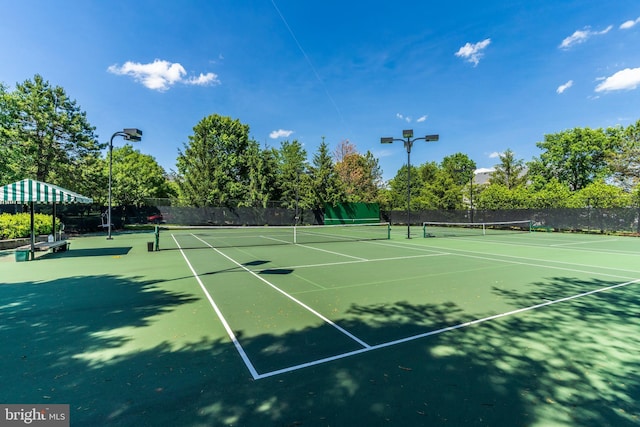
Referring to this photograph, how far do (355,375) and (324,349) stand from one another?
66 centimetres

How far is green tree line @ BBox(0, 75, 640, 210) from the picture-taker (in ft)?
70.5

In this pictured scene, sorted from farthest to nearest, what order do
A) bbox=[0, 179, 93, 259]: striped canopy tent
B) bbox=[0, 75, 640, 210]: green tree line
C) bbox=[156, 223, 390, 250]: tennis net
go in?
1. bbox=[0, 75, 640, 210]: green tree line
2. bbox=[156, 223, 390, 250]: tennis net
3. bbox=[0, 179, 93, 259]: striped canopy tent

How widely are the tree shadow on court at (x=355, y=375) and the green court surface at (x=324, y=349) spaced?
16 millimetres

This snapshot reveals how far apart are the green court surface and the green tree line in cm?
1963

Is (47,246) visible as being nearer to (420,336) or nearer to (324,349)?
(324,349)

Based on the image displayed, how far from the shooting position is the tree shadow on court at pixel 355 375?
2512mm

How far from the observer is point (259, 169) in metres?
35.8

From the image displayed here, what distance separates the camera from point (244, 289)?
6.60 metres

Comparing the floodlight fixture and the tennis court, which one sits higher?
the floodlight fixture

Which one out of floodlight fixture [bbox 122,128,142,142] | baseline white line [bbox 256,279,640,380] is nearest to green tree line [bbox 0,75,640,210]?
floodlight fixture [bbox 122,128,142,142]

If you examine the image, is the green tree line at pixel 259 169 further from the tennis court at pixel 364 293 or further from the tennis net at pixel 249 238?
the tennis court at pixel 364 293

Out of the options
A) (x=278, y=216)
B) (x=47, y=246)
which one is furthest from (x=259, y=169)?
(x=47, y=246)

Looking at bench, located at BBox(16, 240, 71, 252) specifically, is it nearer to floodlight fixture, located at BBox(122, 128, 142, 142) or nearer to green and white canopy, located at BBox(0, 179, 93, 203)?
green and white canopy, located at BBox(0, 179, 93, 203)

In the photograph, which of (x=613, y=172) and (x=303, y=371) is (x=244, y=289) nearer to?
(x=303, y=371)
